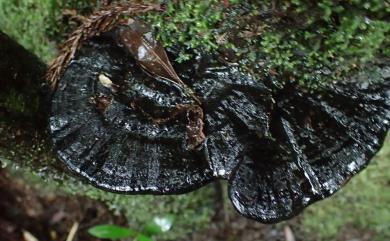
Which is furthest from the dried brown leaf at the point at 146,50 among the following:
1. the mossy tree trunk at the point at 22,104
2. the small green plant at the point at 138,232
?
the small green plant at the point at 138,232

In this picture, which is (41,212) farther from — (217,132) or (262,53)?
(262,53)

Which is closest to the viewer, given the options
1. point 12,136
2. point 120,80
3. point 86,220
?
point 120,80

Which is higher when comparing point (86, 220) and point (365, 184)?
point (365, 184)

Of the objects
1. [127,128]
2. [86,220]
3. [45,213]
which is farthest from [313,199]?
[45,213]

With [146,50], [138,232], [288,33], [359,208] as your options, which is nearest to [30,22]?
[146,50]

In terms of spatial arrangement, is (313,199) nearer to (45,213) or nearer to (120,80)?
(120,80)

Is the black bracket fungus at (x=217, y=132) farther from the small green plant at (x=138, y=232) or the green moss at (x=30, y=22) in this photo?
the small green plant at (x=138, y=232)

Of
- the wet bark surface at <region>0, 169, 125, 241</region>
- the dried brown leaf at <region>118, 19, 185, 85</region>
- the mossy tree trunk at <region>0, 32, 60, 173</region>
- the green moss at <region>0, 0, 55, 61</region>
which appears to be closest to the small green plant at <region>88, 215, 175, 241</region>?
the wet bark surface at <region>0, 169, 125, 241</region>
